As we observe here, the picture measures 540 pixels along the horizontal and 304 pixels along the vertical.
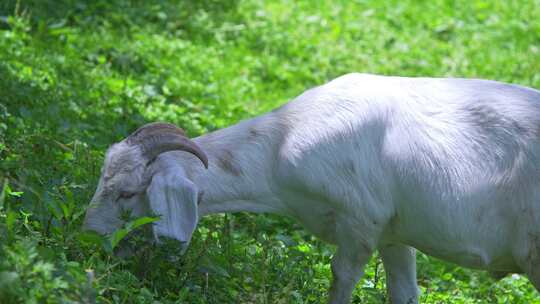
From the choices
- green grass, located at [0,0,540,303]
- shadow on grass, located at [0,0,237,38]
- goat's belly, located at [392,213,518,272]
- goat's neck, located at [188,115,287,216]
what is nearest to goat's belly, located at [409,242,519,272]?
goat's belly, located at [392,213,518,272]

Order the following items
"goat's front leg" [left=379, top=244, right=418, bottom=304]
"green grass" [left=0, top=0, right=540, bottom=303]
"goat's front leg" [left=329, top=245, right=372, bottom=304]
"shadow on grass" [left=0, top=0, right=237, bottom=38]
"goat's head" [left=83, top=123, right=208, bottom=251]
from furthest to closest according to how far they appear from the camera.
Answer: "shadow on grass" [left=0, top=0, right=237, bottom=38] < "goat's front leg" [left=379, top=244, right=418, bottom=304] < "goat's front leg" [left=329, top=245, right=372, bottom=304] < "goat's head" [left=83, top=123, right=208, bottom=251] < "green grass" [left=0, top=0, right=540, bottom=303]

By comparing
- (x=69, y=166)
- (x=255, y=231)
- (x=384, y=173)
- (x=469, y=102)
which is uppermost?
(x=469, y=102)

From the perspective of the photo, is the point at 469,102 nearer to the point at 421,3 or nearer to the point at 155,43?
the point at 155,43

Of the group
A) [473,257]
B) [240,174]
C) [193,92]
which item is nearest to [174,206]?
[240,174]

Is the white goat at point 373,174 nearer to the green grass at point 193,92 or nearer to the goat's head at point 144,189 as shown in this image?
the goat's head at point 144,189

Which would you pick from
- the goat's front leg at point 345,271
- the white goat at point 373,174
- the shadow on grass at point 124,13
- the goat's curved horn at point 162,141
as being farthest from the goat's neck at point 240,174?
the shadow on grass at point 124,13

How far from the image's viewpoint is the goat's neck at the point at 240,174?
520 centimetres

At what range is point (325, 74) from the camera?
9883 millimetres

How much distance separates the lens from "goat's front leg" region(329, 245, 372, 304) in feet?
16.8

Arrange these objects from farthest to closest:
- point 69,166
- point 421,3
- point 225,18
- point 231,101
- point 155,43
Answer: point 421,3 < point 225,18 < point 155,43 < point 231,101 < point 69,166

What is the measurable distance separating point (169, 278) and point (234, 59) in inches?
193

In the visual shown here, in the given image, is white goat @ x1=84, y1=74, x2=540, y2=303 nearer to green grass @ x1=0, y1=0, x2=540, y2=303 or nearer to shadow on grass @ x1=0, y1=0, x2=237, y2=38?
green grass @ x1=0, y1=0, x2=540, y2=303

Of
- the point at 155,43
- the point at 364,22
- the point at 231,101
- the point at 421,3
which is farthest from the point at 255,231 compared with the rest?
the point at 421,3

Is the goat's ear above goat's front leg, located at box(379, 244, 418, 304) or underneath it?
above
